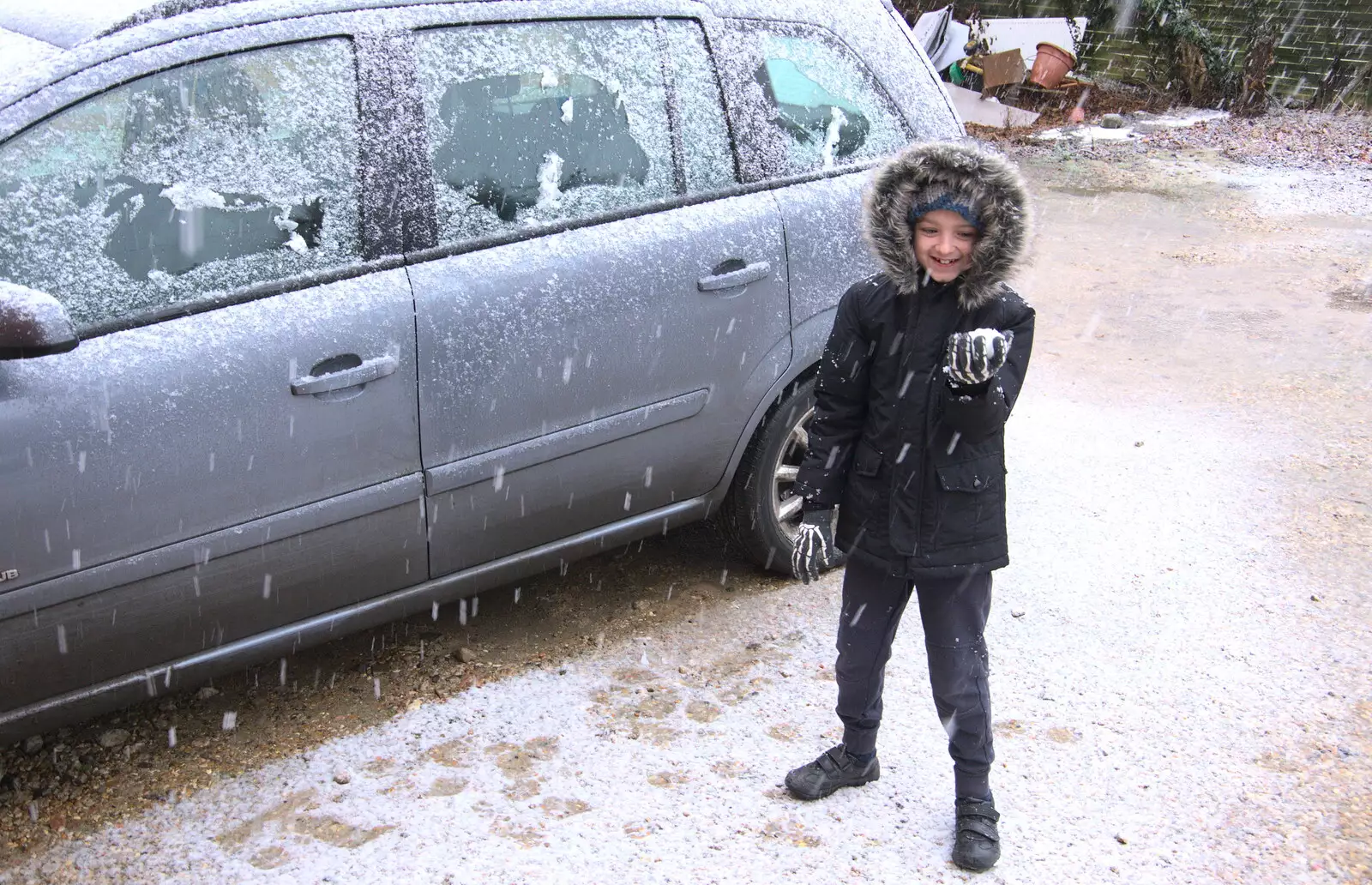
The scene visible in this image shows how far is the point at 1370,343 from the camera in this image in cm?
611

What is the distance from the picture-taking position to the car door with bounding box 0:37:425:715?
2.48 meters

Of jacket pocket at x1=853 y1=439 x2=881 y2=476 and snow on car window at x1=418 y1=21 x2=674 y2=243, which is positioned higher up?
snow on car window at x1=418 y1=21 x2=674 y2=243

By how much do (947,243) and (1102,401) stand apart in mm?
3257

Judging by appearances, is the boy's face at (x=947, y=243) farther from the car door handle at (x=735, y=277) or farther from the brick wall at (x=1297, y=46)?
the brick wall at (x=1297, y=46)

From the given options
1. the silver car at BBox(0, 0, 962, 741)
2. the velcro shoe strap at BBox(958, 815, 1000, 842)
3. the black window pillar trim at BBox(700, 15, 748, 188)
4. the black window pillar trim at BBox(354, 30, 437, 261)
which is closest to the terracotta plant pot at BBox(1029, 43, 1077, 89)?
the silver car at BBox(0, 0, 962, 741)

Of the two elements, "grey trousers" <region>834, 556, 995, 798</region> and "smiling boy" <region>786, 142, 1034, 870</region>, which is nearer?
"smiling boy" <region>786, 142, 1034, 870</region>

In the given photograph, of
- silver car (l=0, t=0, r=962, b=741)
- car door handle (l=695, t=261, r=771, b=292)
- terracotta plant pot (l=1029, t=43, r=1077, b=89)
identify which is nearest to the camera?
silver car (l=0, t=0, r=962, b=741)

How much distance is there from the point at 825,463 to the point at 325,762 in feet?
4.76

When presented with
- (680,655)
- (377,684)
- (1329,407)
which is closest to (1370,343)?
(1329,407)

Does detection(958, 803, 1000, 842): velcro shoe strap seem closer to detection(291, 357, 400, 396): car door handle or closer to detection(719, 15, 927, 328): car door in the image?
detection(719, 15, 927, 328): car door

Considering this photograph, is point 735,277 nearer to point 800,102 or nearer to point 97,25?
point 800,102

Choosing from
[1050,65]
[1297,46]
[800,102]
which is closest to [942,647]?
[800,102]

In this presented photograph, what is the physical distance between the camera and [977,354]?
88.3 inches

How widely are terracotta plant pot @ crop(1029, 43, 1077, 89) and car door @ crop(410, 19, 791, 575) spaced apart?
10.6 meters
